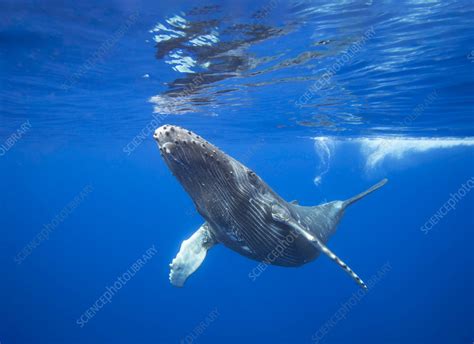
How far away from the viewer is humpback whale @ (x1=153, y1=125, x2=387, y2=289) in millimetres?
4575

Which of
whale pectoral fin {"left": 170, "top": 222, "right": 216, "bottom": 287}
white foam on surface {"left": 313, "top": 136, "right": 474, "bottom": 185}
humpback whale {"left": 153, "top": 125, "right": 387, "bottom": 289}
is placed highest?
humpback whale {"left": 153, "top": 125, "right": 387, "bottom": 289}

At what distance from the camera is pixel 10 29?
11281 mm

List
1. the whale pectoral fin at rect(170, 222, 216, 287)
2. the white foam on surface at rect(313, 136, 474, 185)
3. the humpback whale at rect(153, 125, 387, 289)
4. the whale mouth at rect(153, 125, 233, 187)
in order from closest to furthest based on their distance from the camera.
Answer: the whale mouth at rect(153, 125, 233, 187) < the humpback whale at rect(153, 125, 387, 289) < the whale pectoral fin at rect(170, 222, 216, 287) < the white foam on surface at rect(313, 136, 474, 185)

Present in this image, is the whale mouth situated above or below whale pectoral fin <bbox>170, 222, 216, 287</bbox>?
above

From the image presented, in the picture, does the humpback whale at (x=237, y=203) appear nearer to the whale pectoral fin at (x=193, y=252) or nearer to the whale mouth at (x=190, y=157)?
the whale mouth at (x=190, y=157)

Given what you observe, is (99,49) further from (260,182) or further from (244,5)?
(260,182)

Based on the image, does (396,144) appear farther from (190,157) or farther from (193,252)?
(190,157)

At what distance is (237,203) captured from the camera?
18.2 feet

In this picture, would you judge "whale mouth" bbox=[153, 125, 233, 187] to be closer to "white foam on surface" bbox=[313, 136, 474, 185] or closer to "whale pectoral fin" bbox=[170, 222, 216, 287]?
"whale pectoral fin" bbox=[170, 222, 216, 287]

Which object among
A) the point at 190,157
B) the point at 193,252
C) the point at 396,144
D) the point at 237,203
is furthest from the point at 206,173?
the point at 396,144

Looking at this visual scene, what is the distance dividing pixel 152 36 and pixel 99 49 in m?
2.71

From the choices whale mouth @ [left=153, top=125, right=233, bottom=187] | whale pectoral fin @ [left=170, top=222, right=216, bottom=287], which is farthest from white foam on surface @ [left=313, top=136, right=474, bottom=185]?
whale mouth @ [left=153, top=125, right=233, bottom=187]

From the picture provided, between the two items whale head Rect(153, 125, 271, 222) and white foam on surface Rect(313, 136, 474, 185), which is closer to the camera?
whale head Rect(153, 125, 271, 222)

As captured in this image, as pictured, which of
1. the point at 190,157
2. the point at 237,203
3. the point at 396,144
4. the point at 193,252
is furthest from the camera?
the point at 396,144
